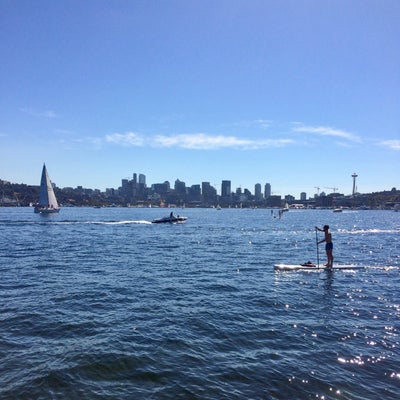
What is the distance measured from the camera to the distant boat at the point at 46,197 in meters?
123

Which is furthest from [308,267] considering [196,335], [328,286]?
[196,335]

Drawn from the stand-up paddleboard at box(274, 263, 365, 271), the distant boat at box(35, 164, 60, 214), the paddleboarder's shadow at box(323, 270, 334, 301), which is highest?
the distant boat at box(35, 164, 60, 214)

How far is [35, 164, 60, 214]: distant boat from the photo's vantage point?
123m

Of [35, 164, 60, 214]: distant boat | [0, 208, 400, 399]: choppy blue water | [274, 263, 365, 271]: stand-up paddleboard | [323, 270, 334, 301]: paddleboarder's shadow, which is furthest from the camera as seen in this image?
[35, 164, 60, 214]: distant boat

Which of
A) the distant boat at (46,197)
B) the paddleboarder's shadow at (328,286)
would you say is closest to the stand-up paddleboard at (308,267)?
the paddleboarder's shadow at (328,286)

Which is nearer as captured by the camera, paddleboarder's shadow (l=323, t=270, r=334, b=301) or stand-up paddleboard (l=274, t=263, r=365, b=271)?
paddleboarder's shadow (l=323, t=270, r=334, b=301)

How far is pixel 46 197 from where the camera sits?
12656cm

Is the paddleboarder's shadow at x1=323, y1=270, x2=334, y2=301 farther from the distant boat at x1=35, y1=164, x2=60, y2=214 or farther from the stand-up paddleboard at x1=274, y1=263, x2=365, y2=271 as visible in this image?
the distant boat at x1=35, y1=164, x2=60, y2=214

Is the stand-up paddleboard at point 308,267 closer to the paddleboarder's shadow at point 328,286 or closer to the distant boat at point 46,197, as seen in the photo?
the paddleboarder's shadow at point 328,286

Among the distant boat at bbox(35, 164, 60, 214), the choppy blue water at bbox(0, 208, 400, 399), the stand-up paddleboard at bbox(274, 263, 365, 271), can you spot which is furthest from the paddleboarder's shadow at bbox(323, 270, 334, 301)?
the distant boat at bbox(35, 164, 60, 214)

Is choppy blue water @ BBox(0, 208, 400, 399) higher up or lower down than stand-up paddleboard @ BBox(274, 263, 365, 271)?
lower down

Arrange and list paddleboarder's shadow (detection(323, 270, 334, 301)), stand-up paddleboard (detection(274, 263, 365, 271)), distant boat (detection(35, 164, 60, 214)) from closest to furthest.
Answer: paddleboarder's shadow (detection(323, 270, 334, 301)) < stand-up paddleboard (detection(274, 263, 365, 271)) < distant boat (detection(35, 164, 60, 214))

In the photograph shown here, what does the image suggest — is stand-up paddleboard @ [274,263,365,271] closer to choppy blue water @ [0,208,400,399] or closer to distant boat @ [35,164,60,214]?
choppy blue water @ [0,208,400,399]

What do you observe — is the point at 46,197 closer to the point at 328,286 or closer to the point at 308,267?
the point at 308,267
